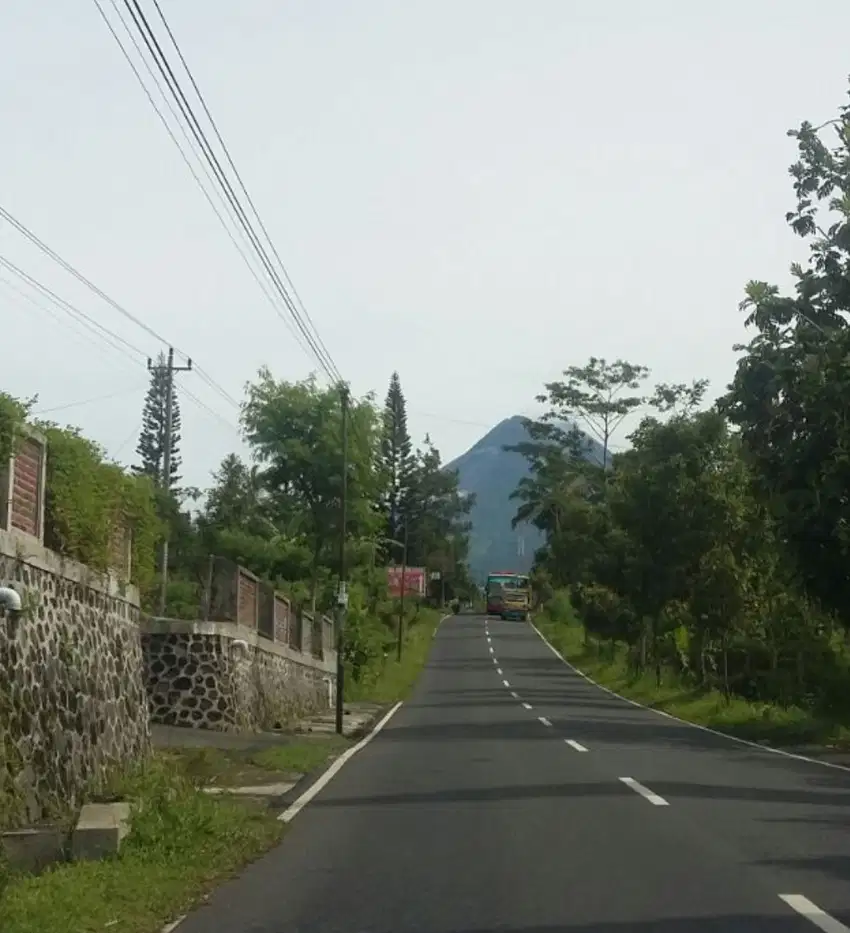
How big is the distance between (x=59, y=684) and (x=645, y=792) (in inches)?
263

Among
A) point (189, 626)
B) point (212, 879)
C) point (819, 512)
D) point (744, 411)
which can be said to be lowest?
point (212, 879)

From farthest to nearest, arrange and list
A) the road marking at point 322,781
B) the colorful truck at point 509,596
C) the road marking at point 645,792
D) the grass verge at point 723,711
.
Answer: the colorful truck at point 509,596, the grass verge at point 723,711, the road marking at point 645,792, the road marking at point 322,781

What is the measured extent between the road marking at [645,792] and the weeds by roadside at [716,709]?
1076cm

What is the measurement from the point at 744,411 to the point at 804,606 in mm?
13529

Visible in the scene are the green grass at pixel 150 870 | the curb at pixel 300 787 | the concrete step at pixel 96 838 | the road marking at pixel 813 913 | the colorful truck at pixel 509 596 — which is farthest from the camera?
the colorful truck at pixel 509 596

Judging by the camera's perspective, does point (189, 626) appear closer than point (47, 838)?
No

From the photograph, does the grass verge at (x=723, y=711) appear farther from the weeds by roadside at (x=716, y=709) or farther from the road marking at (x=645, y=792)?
the road marking at (x=645, y=792)

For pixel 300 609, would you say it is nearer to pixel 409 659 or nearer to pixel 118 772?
pixel 118 772

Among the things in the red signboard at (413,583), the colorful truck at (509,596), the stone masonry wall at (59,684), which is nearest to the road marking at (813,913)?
the stone masonry wall at (59,684)

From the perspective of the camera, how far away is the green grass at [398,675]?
4800cm

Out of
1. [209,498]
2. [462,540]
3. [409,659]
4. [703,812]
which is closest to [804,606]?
[703,812]

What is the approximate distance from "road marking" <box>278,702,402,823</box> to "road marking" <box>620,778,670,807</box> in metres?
3.76

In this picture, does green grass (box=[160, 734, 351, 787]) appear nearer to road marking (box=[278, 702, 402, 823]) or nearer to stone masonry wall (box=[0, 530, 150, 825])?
road marking (box=[278, 702, 402, 823])

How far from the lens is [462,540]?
458 feet
